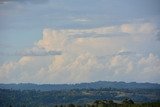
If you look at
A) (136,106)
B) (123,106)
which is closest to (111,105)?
(123,106)

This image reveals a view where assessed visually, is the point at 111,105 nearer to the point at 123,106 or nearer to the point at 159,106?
the point at 123,106

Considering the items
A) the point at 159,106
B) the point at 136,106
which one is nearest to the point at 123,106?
the point at 136,106

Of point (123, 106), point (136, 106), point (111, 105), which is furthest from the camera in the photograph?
point (111, 105)

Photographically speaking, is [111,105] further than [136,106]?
Yes

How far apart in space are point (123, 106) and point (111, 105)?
1293 cm

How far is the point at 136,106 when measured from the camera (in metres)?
176

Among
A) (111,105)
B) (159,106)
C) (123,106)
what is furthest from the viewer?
(111,105)

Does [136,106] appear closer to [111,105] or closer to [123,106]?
[123,106]

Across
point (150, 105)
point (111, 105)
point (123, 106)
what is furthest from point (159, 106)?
point (111, 105)

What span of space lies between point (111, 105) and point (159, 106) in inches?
1505

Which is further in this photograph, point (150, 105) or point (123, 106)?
point (123, 106)

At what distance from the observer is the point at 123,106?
18725cm

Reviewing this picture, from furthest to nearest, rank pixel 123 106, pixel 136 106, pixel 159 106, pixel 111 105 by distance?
1. pixel 111 105
2. pixel 123 106
3. pixel 136 106
4. pixel 159 106

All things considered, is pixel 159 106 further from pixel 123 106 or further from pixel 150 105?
pixel 123 106
